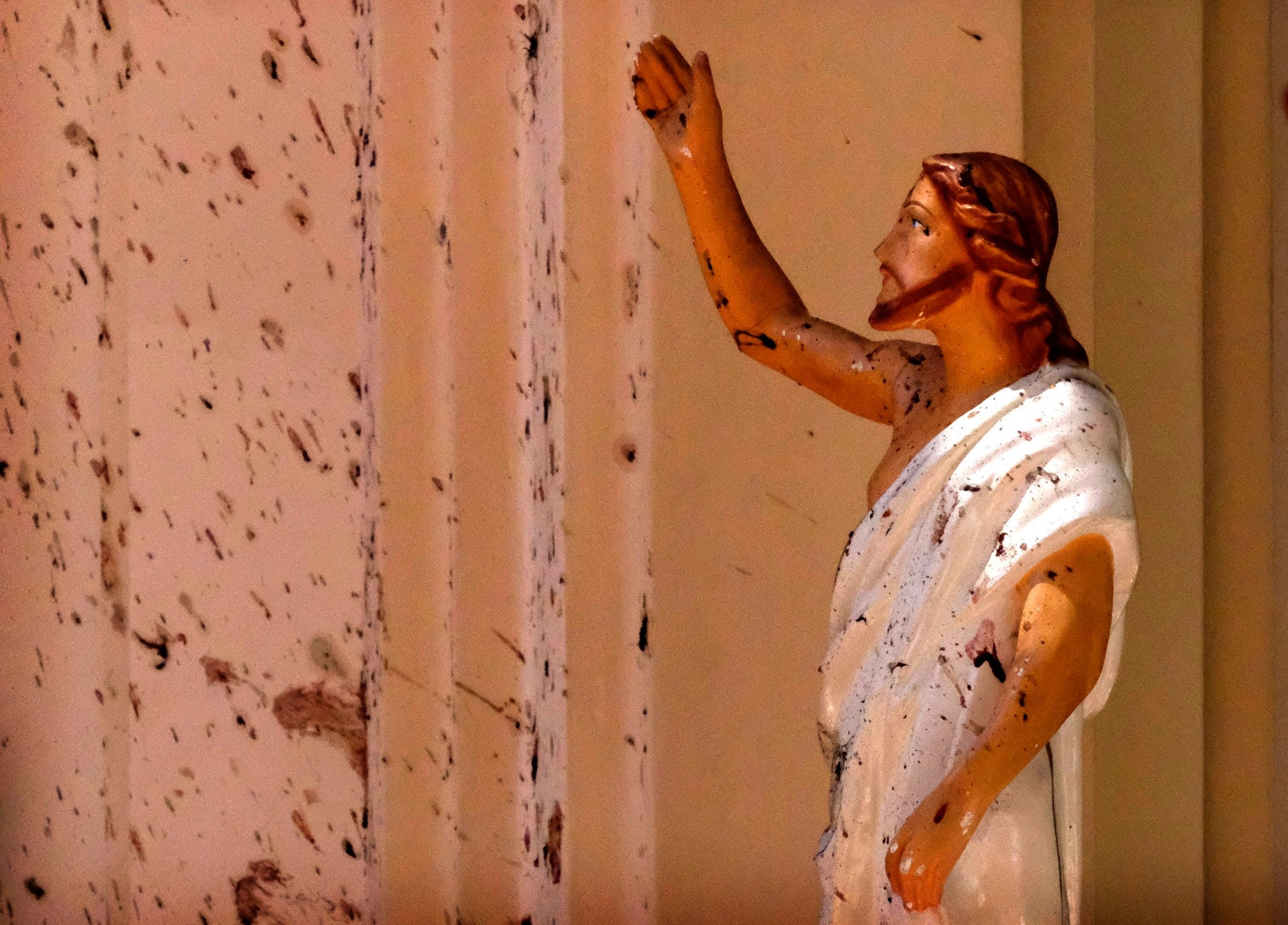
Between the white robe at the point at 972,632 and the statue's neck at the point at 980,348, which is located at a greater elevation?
the statue's neck at the point at 980,348

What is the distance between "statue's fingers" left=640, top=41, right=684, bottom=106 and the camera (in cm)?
167

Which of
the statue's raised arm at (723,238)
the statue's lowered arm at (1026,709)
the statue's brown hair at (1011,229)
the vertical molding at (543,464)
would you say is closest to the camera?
the statue's lowered arm at (1026,709)

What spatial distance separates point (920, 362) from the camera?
1.57 m

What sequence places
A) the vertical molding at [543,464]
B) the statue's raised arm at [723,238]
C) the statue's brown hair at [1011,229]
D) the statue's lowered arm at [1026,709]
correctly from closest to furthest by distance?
the statue's lowered arm at [1026,709]
the statue's brown hair at [1011,229]
the statue's raised arm at [723,238]
the vertical molding at [543,464]

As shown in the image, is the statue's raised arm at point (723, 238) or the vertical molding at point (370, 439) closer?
the statue's raised arm at point (723, 238)

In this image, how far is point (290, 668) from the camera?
2.05 metres

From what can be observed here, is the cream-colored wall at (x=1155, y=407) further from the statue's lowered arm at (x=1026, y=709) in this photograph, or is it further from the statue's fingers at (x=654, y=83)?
the statue's lowered arm at (x=1026, y=709)

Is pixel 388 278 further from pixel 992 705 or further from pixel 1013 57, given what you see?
pixel 992 705

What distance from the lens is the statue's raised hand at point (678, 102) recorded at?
1.65m

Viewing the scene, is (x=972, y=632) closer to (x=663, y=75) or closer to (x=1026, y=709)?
(x=1026, y=709)

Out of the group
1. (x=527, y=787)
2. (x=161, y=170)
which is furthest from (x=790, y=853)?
(x=161, y=170)

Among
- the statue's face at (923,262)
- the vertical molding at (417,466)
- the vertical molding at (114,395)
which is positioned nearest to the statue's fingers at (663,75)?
the statue's face at (923,262)

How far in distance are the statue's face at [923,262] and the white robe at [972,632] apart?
11 cm

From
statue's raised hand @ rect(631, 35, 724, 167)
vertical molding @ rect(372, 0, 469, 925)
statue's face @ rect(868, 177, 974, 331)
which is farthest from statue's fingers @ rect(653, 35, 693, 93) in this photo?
vertical molding @ rect(372, 0, 469, 925)
